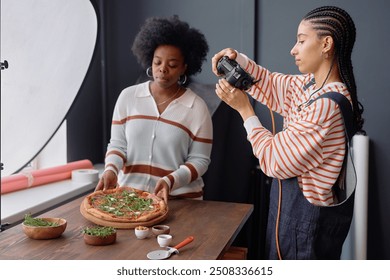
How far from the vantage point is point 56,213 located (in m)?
1.35

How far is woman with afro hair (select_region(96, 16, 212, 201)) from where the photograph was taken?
1.58 meters

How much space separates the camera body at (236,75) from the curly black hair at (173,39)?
45 cm

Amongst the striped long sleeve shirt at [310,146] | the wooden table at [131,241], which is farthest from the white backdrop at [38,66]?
the striped long sleeve shirt at [310,146]

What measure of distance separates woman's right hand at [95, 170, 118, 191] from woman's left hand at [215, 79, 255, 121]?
52 centimetres

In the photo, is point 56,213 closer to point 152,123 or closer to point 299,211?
point 152,123

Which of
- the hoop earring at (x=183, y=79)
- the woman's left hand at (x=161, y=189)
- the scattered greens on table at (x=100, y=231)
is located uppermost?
the hoop earring at (x=183, y=79)

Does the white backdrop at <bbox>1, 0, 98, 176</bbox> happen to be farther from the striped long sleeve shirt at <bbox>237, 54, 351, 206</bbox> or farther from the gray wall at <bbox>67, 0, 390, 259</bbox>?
the striped long sleeve shirt at <bbox>237, 54, 351, 206</bbox>

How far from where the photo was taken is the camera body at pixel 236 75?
3.78 feet

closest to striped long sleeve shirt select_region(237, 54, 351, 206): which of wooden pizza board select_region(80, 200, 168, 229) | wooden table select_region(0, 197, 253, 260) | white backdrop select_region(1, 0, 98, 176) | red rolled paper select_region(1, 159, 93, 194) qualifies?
wooden table select_region(0, 197, 253, 260)

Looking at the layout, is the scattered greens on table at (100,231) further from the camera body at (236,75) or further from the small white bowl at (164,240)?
the camera body at (236,75)

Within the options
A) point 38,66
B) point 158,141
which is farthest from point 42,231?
point 158,141

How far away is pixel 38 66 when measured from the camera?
1159mm

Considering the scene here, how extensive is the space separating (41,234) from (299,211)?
61 cm
